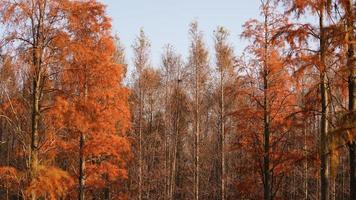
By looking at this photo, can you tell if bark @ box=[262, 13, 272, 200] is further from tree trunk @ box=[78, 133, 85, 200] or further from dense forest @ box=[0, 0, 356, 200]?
tree trunk @ box=[78, 133, 85, 200]

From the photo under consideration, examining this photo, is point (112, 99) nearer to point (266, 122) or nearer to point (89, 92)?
point (89, 92)

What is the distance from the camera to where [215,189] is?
35.5 meters

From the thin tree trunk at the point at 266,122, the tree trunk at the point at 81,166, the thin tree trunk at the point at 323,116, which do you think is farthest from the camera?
the thin tree trunk at the point at 266,122

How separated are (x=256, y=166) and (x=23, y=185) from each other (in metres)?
9.62

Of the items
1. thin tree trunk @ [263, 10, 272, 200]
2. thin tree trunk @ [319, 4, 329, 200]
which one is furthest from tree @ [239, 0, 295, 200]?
thin tree trunk @ [319, 4, 329, 200]

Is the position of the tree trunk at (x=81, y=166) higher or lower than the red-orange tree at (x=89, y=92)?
lower

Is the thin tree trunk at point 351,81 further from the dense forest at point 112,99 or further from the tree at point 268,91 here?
the tree at point 268,91

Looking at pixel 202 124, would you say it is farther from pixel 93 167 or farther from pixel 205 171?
pixel 93 167

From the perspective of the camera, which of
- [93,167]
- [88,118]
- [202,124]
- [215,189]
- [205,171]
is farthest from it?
[202,124]

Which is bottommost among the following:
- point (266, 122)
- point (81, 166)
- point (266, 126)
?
point (81, 166)

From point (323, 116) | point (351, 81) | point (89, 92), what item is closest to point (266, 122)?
point (323, 116)

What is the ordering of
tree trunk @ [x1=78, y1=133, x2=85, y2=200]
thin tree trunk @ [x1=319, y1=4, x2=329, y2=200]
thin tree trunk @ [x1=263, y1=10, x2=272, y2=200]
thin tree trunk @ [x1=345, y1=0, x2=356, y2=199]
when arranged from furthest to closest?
1. thin tree trunk @ [x1=263, y1=10, x2=272, y2=200]
2. tree trunk @ [x1=78, y1=133, x2=85, y2=200]
3. thin tree trunk @ [x1=319, y1=4, x2=329, y2=200]
4. thin tree trunk @ [x1=345, y1=0, x2=356, y2=199]

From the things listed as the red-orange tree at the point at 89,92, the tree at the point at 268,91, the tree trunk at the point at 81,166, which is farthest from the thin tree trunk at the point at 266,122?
the tree trunk at the point at 81,166

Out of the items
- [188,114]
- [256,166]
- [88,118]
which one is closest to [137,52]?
[188,114]
